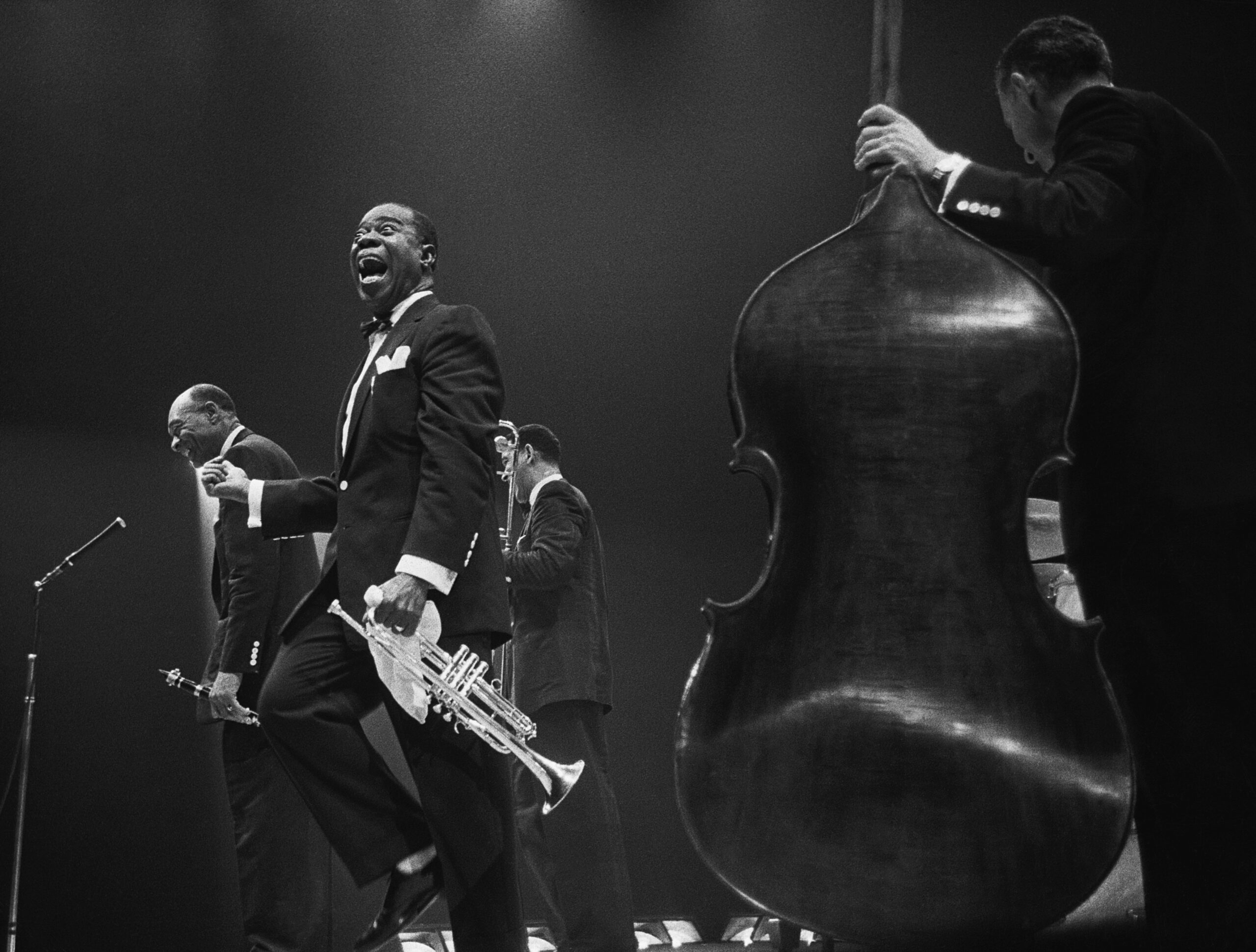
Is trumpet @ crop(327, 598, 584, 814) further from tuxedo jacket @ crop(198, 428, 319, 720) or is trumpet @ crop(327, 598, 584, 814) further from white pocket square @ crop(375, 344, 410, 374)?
tuxedo jacket @ crop(198, 428, 319, 720)

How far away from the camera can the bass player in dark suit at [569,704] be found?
11.4 ft

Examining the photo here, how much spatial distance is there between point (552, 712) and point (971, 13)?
314 centimetres

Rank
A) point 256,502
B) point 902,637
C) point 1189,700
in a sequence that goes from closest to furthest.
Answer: point 902,637 < point 1189,700 < point 256,502

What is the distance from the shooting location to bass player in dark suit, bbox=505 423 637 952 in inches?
137

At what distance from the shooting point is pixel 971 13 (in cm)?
482

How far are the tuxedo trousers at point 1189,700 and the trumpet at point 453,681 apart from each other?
112 cm

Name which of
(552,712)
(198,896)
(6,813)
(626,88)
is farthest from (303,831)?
(626,88)

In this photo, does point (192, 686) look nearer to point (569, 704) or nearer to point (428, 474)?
point (569, 704)

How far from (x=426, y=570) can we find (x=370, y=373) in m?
0.46

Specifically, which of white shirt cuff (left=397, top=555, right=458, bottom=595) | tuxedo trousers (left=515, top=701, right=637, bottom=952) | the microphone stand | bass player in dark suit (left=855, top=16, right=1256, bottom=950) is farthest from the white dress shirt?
the microphone stand

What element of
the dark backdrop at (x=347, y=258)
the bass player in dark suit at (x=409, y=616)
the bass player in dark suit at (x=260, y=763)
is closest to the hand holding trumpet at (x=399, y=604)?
the bass player in dark suit at (x=409, y=616)

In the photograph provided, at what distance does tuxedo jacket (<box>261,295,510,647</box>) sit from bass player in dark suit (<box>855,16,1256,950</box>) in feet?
3.26

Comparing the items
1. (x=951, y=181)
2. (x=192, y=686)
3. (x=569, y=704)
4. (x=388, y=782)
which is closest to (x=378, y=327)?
(x=388, y=782)

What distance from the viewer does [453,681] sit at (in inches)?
92.7
